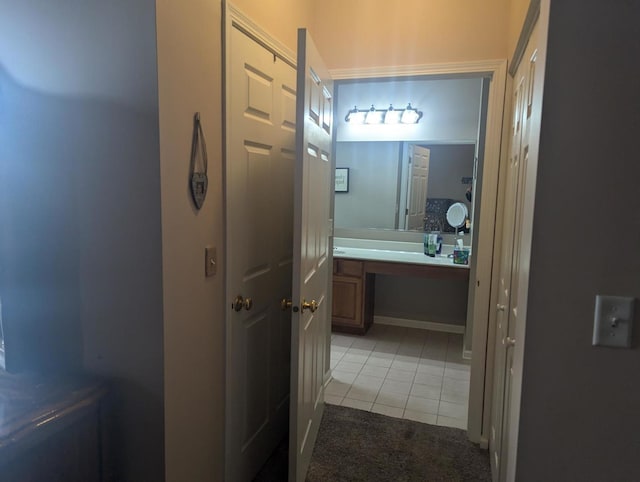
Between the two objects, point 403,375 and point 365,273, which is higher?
point 365,273

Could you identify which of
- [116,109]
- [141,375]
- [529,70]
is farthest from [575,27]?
[141,375]

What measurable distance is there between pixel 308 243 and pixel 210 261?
43cm

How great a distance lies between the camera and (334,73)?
235 centimetres

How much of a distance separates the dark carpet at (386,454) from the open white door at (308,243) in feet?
0.43

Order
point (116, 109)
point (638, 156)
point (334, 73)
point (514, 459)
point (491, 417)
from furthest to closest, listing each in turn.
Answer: point (334, 73), point (491, 417), point (116, 109), point (514, 459), point (638, 156)

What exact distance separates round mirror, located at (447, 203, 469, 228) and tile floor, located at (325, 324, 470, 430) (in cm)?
107

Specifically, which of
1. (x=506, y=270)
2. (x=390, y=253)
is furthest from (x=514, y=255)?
(x=390, y=253)

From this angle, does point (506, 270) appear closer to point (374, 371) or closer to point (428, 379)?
point (428, 379)

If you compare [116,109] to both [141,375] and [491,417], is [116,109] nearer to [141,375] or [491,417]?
[141,375]

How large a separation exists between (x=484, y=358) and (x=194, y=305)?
158cm

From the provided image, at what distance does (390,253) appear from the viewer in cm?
410

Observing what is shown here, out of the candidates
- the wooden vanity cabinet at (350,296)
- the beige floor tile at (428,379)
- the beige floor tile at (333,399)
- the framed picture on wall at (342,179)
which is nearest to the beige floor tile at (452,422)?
the beige floor tile at (428,379)

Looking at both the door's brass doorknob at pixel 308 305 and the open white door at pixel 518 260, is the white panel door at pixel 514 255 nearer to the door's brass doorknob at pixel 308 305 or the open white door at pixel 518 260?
the open white door at pixel 518 260

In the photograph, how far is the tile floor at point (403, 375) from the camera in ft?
8.79
